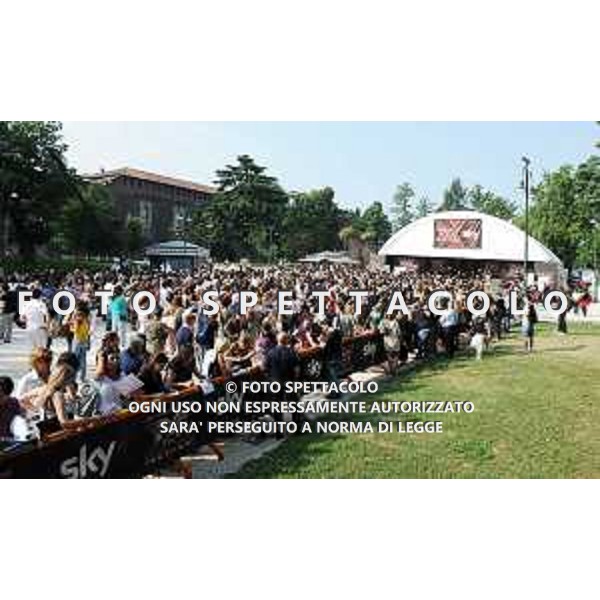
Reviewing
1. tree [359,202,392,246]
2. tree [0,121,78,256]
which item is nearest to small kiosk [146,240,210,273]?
tree [0,121,78,256]

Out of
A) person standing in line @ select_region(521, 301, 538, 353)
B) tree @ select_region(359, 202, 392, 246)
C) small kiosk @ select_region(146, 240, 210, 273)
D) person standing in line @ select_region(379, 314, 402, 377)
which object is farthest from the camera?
person standing in line @ select_region(379, 314, 402, 377)

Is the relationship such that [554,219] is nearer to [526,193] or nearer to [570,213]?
[526,193]

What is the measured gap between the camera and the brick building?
9.65m

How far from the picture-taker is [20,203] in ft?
41.4

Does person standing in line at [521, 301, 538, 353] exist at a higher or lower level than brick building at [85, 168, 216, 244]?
lower

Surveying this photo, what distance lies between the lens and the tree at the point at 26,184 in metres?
11.3

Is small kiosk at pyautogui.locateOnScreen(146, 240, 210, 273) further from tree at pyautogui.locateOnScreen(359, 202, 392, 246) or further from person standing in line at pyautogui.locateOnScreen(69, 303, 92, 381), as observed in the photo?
tree at pyautogui.locateOnScreen(359, 202, 392, 246)

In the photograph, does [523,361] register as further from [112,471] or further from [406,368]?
[112,471]

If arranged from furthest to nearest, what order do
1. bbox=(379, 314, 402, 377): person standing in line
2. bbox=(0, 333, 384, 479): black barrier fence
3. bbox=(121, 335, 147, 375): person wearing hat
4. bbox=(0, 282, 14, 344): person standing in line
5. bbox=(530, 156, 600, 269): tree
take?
bbox=(0, 282, 14, 344): person standing in line
bbox=(530, 156, 600, 269): tree
bbox=(379, 314, 402, 377): person standing in line
bbox=(121, 335, 147, 375): person wearing hat
bbox=(0, 333, 384, 479): black barrier fence

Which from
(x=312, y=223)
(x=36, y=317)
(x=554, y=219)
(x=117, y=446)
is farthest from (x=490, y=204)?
(x=554, y=219)

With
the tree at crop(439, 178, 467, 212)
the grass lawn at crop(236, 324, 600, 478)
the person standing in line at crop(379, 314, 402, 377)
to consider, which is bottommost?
the grass lawn at crop(236, 324, 600, 478)

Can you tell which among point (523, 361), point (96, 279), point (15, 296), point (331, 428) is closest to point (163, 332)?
point (96, 279)

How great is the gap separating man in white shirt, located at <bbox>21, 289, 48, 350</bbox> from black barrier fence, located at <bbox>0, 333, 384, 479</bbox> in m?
2.80

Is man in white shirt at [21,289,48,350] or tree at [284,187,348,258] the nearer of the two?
tree at [284,187,348,258]
